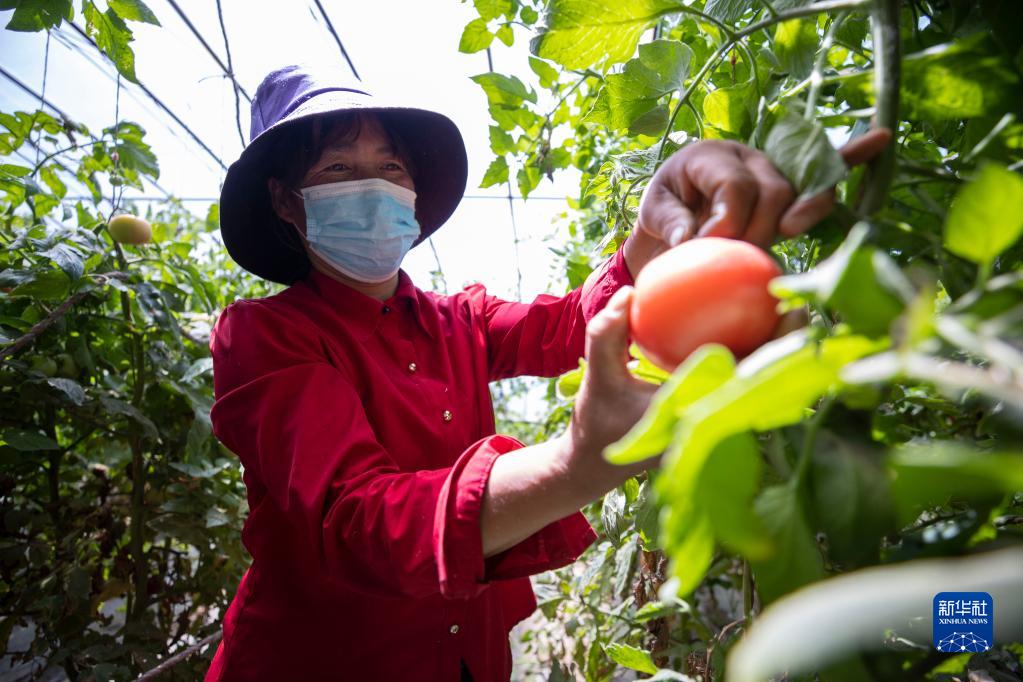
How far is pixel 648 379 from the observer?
43cm

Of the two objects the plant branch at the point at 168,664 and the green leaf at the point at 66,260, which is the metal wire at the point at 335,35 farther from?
the plant branch at the point at 168,664

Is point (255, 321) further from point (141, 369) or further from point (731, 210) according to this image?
point (141, 369)

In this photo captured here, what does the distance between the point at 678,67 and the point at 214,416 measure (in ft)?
2.52

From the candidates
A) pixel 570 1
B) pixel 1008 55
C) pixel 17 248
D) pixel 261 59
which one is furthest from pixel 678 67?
pixel 261 59

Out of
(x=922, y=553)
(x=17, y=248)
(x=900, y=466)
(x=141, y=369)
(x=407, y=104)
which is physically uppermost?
(x=407, y=104)

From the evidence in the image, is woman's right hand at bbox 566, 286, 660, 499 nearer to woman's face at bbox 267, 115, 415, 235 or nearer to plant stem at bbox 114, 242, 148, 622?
woman's face at bbox 267, 115, 415, 235

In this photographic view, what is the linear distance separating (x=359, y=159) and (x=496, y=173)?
277 millimetres

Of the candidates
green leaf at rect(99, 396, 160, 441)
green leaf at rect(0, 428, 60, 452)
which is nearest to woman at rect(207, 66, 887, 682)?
green leaf at rect(99, 396, 160, 441)

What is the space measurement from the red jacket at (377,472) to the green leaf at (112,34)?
0.50 m

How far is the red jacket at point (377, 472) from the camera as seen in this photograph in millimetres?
596

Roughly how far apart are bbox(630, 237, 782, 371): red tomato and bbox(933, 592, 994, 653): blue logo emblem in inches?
8.2

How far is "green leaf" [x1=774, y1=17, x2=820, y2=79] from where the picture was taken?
1.60 ft

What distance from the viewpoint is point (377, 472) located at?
2.24ft

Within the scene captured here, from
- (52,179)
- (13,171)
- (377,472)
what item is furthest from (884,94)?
(52,179)
